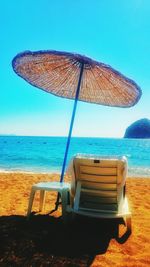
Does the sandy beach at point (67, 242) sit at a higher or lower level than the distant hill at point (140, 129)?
lower

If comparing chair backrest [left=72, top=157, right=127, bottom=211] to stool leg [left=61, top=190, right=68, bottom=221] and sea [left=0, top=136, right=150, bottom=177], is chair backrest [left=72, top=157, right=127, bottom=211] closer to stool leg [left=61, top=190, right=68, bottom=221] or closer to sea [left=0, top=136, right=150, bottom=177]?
stool leg [left=61, top=190, right=68, bottom=221]

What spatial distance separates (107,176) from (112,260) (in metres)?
1.24

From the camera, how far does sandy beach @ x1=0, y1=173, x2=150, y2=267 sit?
3352 millimetres

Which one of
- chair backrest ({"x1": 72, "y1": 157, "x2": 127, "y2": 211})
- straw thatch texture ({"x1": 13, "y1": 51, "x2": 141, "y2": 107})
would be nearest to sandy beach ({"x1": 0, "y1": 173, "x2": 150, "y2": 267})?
chair backrest ({"x1": 72, "y1": 157, "x2": 127, "y2": 211})

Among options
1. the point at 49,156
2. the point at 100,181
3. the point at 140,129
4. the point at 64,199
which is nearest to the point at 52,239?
the point at 64,199

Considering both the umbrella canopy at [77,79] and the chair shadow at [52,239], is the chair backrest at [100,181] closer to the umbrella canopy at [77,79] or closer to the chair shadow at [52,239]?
the chair shadow at [52,239]

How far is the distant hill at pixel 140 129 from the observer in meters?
142

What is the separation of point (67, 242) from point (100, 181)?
1.01 meters

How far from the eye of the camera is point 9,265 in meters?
3.13

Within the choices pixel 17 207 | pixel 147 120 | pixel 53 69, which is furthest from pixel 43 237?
pixel 147 120

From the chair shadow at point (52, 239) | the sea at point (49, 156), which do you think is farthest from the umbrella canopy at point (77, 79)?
the sea at point (49, 156)

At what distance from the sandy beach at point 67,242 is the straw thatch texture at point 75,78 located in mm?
2354

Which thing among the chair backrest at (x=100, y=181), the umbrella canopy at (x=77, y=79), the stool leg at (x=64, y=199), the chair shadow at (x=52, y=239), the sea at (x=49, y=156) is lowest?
the sea at (x=49, y=156)

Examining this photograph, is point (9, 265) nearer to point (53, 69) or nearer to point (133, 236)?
point (133, 236)
